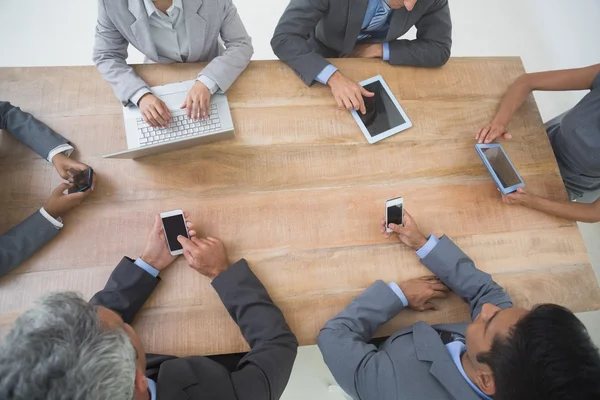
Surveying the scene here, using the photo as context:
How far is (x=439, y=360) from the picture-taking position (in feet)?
3.22

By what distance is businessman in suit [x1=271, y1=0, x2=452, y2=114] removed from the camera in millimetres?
1344

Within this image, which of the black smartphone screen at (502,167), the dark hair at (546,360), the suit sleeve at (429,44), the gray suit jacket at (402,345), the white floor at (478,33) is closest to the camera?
the dark hair at (546,360)

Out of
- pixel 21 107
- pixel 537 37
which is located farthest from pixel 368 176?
pixel 537 37

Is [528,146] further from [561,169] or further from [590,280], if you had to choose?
[590,280]

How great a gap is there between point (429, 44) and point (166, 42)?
92 cm

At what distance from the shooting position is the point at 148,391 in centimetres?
87

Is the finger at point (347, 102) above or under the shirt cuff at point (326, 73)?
under

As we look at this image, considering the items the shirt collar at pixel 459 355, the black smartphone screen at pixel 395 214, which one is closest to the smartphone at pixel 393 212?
the black smartphone screen at pixel 395 214

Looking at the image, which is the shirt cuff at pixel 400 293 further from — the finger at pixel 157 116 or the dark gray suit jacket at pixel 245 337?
the finger at pixel 157 116

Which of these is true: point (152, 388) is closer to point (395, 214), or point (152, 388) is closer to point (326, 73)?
point (395, 214)

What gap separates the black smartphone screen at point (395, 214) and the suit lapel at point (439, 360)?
0.31m

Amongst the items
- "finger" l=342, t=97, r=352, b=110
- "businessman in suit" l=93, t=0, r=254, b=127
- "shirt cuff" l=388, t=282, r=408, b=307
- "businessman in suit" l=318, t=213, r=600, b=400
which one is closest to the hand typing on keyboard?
"businessman in suit" l=93, t=0, r=254, b=127

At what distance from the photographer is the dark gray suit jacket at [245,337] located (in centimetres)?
92

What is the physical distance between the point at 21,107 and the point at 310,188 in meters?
0.93
